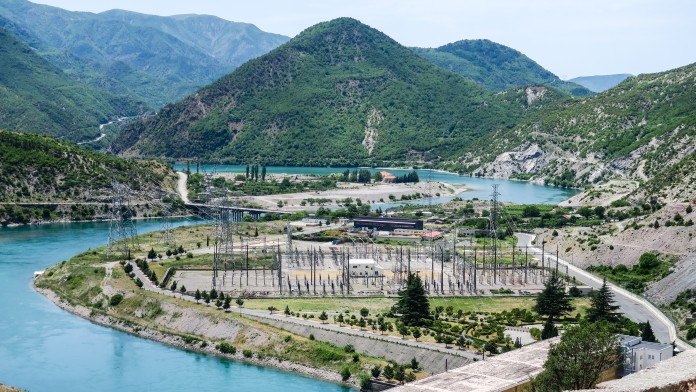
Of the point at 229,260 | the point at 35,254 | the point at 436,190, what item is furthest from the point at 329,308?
the point at 436,190

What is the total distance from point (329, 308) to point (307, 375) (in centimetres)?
1014

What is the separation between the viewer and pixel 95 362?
46.0m

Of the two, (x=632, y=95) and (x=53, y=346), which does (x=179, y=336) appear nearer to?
(x=53, y=346)

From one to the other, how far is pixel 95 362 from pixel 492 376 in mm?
21291

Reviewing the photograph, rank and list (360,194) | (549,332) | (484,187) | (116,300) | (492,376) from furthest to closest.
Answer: (484,187), (360,194), (116,300), (549,332), (492,376)

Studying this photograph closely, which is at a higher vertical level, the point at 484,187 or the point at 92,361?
the point at 484,187

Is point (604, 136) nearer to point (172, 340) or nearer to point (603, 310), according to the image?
point (603, 310)

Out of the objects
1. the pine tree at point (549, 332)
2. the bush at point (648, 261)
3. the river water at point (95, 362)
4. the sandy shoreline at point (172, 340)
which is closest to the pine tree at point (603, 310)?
the pine tree at point (549, 332)

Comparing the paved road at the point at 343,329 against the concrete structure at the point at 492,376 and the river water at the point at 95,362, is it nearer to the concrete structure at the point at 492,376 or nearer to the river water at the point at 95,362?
the concrete structure at the point at 492,376

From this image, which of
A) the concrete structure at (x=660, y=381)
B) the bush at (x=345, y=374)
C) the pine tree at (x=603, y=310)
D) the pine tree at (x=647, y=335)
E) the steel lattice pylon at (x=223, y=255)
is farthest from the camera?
the steel lattice pylon at (x=223, y=255)

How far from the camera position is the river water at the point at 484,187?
12631 centimetres

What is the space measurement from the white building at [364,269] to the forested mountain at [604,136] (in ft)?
208

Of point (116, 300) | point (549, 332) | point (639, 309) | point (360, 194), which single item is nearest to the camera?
point (549, 332)

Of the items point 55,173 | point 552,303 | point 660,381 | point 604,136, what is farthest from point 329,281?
point 604,136
